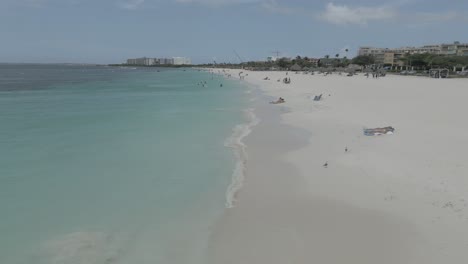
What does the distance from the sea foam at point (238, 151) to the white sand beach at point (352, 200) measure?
27 centimetres

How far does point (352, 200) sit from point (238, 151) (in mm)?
7499

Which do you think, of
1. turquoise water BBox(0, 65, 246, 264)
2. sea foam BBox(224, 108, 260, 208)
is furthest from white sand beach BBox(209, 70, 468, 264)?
turquoise water BBox(0, 65, 246, 264)

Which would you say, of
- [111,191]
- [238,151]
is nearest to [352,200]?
[111,191]

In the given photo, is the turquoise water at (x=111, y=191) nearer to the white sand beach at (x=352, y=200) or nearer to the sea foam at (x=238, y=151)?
the sea foam at (x=238, y=151)

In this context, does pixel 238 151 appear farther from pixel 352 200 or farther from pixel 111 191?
pixel 352 200

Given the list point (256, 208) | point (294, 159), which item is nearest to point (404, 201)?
point (256, 208)

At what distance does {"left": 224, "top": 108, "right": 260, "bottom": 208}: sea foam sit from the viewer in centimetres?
1262

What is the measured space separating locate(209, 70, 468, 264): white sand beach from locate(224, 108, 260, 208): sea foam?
0.90 ft

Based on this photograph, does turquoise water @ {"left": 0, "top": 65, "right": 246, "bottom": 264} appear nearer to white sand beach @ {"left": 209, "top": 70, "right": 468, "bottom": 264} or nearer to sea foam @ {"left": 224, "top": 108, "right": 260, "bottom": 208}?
sea foam @ {"left": 224, "top": 108, "right": 260, "bottom": 208}

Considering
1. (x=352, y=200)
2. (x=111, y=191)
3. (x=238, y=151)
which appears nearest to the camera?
(x=352, y=200)

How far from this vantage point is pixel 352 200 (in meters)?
11.5

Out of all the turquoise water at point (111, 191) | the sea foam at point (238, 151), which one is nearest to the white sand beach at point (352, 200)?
the sea foam at point (238, 151)

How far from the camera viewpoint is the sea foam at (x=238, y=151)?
41.4 feet

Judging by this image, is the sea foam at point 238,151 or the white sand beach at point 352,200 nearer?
the white sand beach at point 352,200
